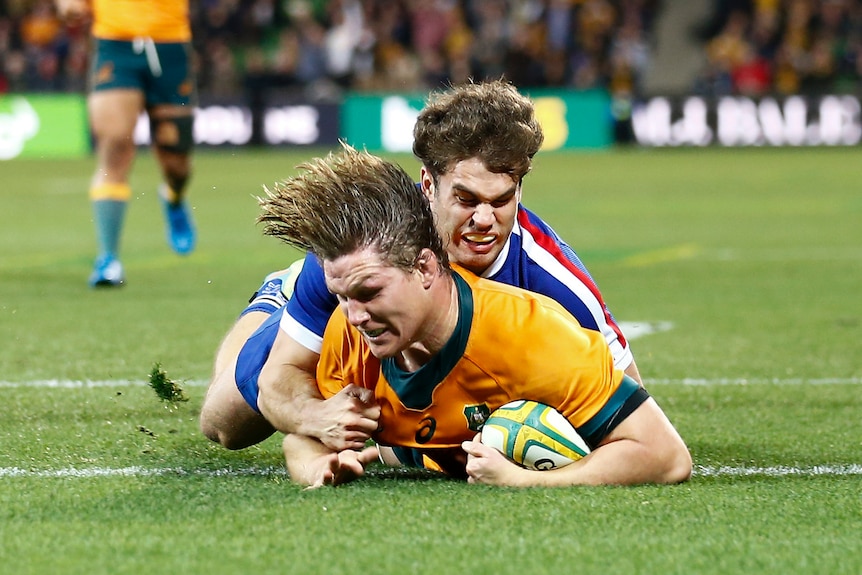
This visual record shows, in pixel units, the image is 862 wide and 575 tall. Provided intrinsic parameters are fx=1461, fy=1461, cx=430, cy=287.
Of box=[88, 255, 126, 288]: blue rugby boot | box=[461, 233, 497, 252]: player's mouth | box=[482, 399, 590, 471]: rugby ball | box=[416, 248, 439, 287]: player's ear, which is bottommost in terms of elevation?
box=[88, 255, 126, 288]: blue rugby boot

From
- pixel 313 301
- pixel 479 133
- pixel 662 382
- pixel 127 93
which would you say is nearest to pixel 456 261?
pixel 479 133

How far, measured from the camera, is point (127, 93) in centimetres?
834

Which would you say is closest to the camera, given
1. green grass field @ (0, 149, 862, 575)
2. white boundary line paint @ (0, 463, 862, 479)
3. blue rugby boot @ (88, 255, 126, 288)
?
green grass field @ (0, 149, 862, 575)

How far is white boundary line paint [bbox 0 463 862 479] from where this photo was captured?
389cm

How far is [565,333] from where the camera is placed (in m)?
3.53

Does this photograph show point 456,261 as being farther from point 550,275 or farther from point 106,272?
point 106,272

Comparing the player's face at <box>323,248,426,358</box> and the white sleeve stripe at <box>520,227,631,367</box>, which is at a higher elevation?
the player's face at <box>323,248,426,358</box>

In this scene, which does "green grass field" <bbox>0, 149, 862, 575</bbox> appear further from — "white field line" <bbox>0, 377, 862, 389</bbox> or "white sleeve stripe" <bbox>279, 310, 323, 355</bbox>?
"white sleeve stripe" <bbox>279, 310, 323, 355</bbox>

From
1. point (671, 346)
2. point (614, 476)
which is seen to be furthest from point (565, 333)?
point (671, 346)

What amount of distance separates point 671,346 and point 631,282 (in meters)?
2.44

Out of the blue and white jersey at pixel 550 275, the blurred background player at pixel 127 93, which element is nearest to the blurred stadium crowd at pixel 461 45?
the blurred background player at pixel 127 93

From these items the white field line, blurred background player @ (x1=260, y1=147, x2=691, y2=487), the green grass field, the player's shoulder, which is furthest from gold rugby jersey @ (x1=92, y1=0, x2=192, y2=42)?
the player's shoulder

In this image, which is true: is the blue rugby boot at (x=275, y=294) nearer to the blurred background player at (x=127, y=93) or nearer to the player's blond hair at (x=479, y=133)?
the player's blond hair at (x=479, y=133)

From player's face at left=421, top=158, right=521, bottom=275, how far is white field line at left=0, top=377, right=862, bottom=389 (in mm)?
1674
